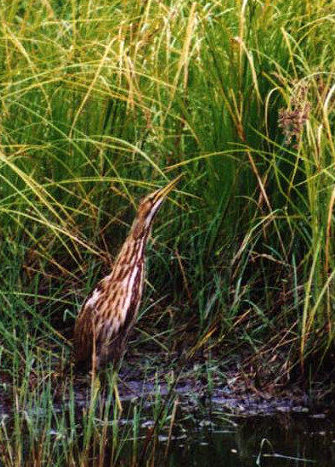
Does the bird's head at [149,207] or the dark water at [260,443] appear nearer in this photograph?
the dark water at [260,443]

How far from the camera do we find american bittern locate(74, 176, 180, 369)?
19.8 feet

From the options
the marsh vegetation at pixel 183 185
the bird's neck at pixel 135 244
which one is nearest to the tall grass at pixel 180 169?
the marsh vegetation at pixel 183 185

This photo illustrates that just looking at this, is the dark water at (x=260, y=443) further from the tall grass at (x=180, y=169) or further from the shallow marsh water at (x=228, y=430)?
the tall grass at (x=180, y=169)

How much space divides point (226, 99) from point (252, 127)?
17 centimetres

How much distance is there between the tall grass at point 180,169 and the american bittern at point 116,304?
26 centimetres

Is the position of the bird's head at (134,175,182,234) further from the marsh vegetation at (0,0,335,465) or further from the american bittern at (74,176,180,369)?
the marsh vegetation at (0,0,335,465)

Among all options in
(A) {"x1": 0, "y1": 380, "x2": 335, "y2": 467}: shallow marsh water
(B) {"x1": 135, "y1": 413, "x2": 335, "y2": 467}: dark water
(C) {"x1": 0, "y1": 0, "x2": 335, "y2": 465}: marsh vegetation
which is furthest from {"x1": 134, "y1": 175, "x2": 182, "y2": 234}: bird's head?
(B) {"x1": 135, "y1": 413, "x2": 335, "y2": 467}: dark water

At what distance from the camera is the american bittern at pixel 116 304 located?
6.03m

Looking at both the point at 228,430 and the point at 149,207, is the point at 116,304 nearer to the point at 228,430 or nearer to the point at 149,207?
the point at 149,207

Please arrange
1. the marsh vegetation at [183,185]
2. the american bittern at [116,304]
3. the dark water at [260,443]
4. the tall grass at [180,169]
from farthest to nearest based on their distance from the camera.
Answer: the tall grass at [180,169]
the marsh vegetation at [183,185]
the american bittern at [116,304]
the dark water at [260,443]

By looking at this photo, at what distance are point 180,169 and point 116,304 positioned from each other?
1.04 metres

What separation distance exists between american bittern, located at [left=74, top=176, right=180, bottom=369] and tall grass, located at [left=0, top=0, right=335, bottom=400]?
261 millimetres

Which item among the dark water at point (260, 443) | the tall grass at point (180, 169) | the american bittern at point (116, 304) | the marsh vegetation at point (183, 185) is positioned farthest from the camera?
the tall grass at point (180, 169)

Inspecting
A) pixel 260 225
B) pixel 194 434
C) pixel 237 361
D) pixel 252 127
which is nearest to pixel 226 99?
pixel 252 127
